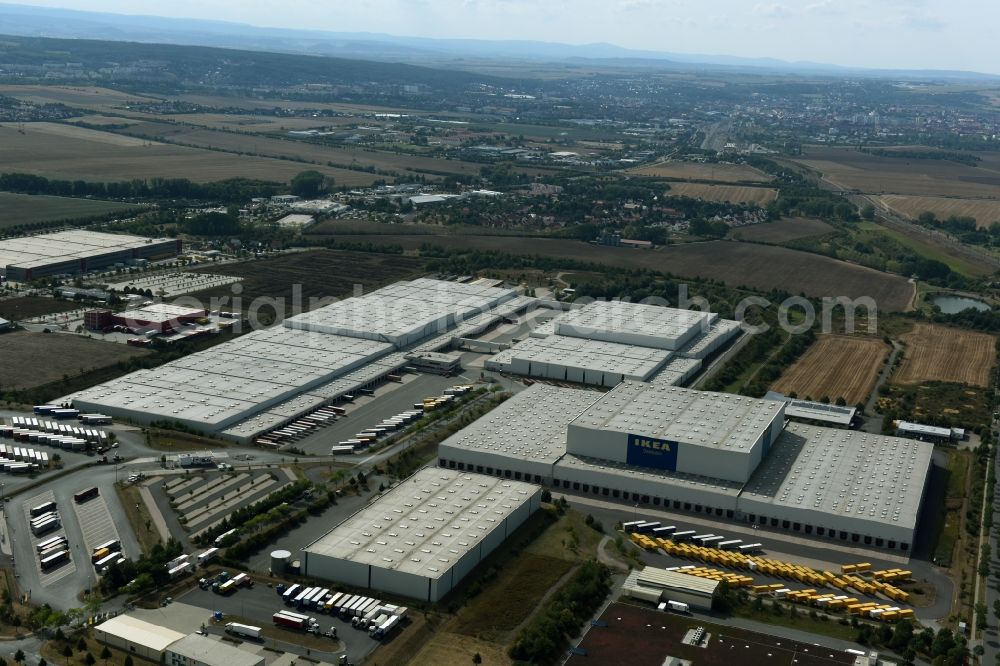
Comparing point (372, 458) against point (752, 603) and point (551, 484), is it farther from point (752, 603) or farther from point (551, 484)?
point (752, 603)

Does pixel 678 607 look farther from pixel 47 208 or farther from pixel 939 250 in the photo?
pixel 47 208

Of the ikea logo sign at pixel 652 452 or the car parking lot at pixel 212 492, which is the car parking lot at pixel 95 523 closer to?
the car parking lot at pixel 212 492

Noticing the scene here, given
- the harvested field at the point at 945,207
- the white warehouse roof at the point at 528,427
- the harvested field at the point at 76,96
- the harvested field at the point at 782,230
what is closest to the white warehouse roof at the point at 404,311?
the white warehouse roof at the point at 528,427

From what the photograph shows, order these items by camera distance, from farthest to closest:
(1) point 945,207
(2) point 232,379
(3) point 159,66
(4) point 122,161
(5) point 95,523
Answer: (3) point 159,66 < (4) point 122,161 < (1) point 945,207 < (2) point 232,379 < (5) point 95,523

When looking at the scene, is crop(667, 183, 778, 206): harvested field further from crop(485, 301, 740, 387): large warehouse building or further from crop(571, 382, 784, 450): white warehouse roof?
crop(571, 382, 784, 450): white warehouse roof

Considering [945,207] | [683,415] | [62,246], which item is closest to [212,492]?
[683,415]

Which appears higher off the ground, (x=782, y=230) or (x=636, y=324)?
(x=636, y=324)
